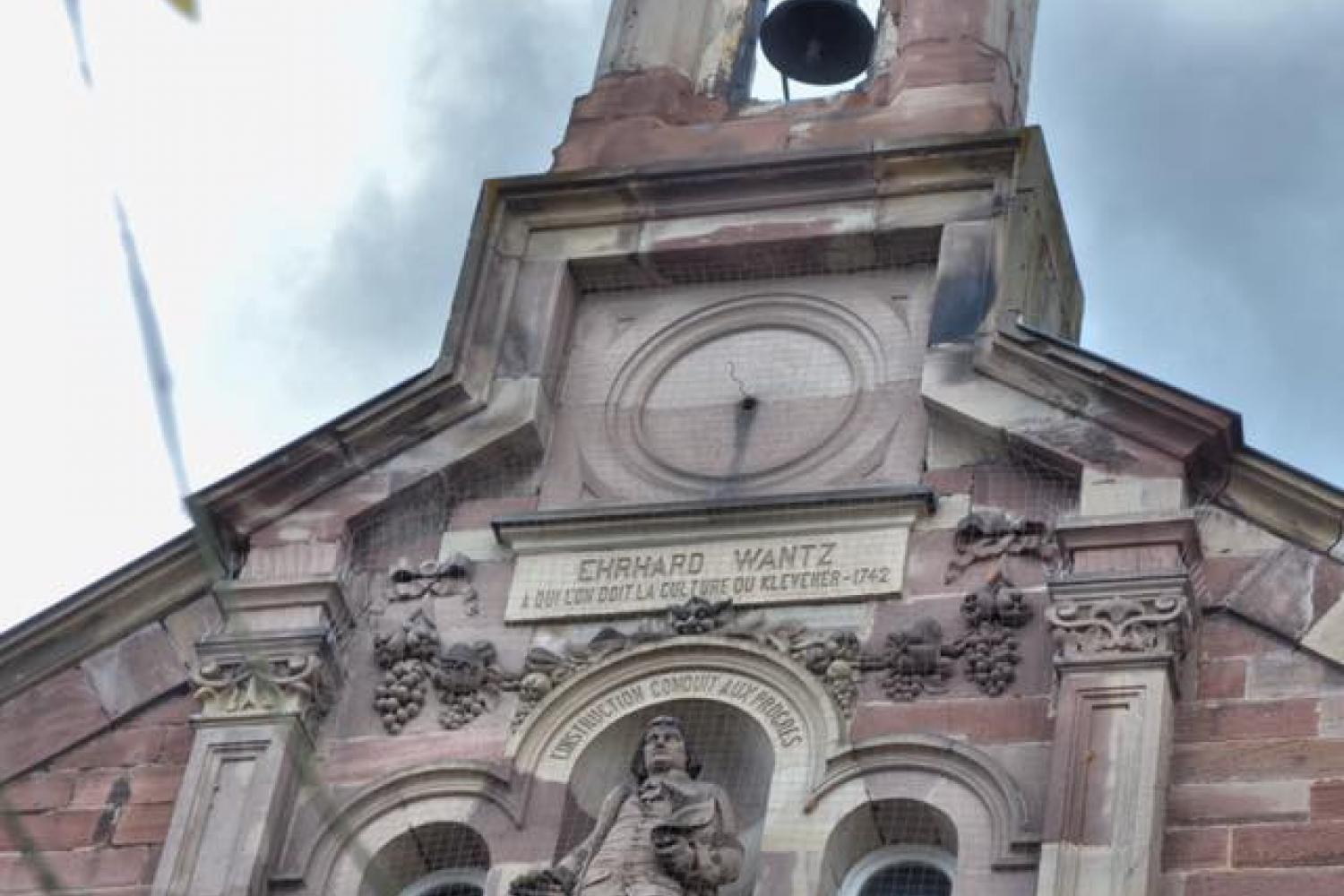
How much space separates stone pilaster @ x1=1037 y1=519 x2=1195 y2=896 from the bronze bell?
6055 millimetres

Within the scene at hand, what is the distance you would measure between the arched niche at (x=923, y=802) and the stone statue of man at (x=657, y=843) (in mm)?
557

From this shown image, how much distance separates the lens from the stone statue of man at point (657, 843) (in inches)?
590

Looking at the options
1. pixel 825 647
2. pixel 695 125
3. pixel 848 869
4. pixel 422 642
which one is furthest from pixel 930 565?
pixel 695 125

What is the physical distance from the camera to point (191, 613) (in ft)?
58.5

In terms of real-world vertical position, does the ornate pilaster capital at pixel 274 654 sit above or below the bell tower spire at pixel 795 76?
→ below

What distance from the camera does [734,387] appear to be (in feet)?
59.2

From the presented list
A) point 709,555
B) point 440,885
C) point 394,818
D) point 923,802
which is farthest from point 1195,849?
point 394,818

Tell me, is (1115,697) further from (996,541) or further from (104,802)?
(104,802)

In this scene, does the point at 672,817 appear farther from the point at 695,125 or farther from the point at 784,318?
the point at 695,125

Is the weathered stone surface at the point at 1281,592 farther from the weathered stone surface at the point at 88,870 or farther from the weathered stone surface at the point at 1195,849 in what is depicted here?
the weathered stone surface at the point at 88,870

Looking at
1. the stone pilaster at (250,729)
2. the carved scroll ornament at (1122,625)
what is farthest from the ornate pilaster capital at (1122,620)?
the stone pilaster at (250,729)

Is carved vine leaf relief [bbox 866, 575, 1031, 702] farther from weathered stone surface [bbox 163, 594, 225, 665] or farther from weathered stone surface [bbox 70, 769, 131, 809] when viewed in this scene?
weathered stone surface [bbox 70, 769, 131, 809]

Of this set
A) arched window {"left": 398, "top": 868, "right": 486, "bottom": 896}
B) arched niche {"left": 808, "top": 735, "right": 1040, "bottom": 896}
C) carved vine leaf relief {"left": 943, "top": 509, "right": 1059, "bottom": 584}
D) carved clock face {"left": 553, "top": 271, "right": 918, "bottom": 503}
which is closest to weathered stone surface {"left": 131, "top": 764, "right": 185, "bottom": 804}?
arched window {"left": 398, "top": 868, "right": 486, "bottom": 896}

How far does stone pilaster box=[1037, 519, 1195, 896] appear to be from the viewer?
14305mm
